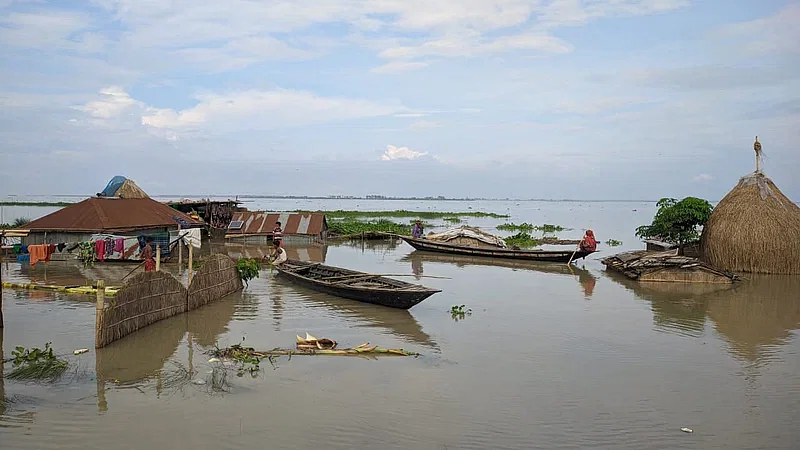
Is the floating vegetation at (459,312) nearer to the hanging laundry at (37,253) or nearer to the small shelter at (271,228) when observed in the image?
the hanging laundry at (37,253)

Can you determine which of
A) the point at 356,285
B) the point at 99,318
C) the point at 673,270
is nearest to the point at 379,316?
the point at 356,285

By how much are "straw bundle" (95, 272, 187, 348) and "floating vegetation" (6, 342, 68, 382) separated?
823 mm

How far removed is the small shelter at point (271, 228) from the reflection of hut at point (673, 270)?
14.5 meters

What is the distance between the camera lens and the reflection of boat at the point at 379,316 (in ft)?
32.0

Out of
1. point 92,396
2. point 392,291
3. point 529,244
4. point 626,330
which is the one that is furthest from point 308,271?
point 529,244

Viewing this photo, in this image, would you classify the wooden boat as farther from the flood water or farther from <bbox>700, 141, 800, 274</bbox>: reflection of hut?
<bbox>700, 141, 800, 274</bbox>: reflection of hut

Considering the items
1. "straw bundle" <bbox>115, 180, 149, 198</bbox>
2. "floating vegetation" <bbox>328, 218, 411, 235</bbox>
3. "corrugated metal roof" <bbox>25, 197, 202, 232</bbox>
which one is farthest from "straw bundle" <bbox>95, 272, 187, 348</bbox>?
"floating vegetation" <bbox>328, 218, 411, 235</bbox>

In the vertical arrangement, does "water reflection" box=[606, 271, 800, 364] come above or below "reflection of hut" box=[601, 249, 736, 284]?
below

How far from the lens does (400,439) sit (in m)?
5.64

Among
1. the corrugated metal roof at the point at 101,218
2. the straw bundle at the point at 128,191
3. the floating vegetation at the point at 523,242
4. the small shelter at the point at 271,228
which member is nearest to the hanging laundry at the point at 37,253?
the corrugated metal roof at the point at 101,218

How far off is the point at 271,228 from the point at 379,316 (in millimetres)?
16816

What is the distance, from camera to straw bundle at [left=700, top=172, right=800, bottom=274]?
1672 cm

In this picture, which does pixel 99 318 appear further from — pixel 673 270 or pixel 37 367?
pixel 673 270

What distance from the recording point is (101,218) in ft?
55.4
